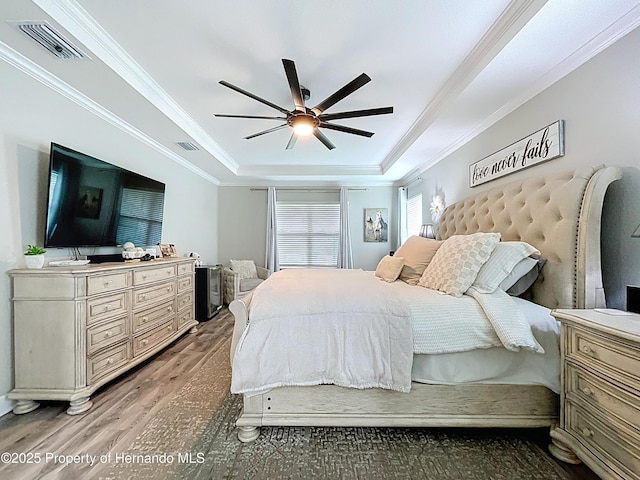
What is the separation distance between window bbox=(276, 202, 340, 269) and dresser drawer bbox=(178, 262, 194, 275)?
253 centimetres

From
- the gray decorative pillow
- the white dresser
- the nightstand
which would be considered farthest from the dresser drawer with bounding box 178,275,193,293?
the nightstand

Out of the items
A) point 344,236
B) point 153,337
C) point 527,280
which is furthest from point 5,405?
point 344,236

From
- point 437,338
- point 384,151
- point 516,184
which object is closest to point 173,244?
point 384,151

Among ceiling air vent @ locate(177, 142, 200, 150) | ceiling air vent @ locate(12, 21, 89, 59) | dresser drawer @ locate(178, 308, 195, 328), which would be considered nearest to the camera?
ceiling air vent @ locate(12, 21, 89, 59)

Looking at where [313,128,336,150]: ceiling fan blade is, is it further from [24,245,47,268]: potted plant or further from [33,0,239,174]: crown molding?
[24,245,47,268]: potted plant

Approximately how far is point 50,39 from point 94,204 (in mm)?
1235

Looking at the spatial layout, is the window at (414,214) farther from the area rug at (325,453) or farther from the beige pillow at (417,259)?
the area rug at (325,453)

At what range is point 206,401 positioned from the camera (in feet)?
7.05

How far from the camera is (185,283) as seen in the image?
3723mm

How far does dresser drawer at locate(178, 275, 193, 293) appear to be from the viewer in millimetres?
3574

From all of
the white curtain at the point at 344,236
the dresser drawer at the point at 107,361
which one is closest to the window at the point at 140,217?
the dresser drawer at the point at 107,361

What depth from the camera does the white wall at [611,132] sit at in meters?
1.67

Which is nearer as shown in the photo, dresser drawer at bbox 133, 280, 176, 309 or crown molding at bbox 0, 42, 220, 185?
crown molding at bbox 0, 42, 220, 185

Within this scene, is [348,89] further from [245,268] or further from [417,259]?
[245,268]
